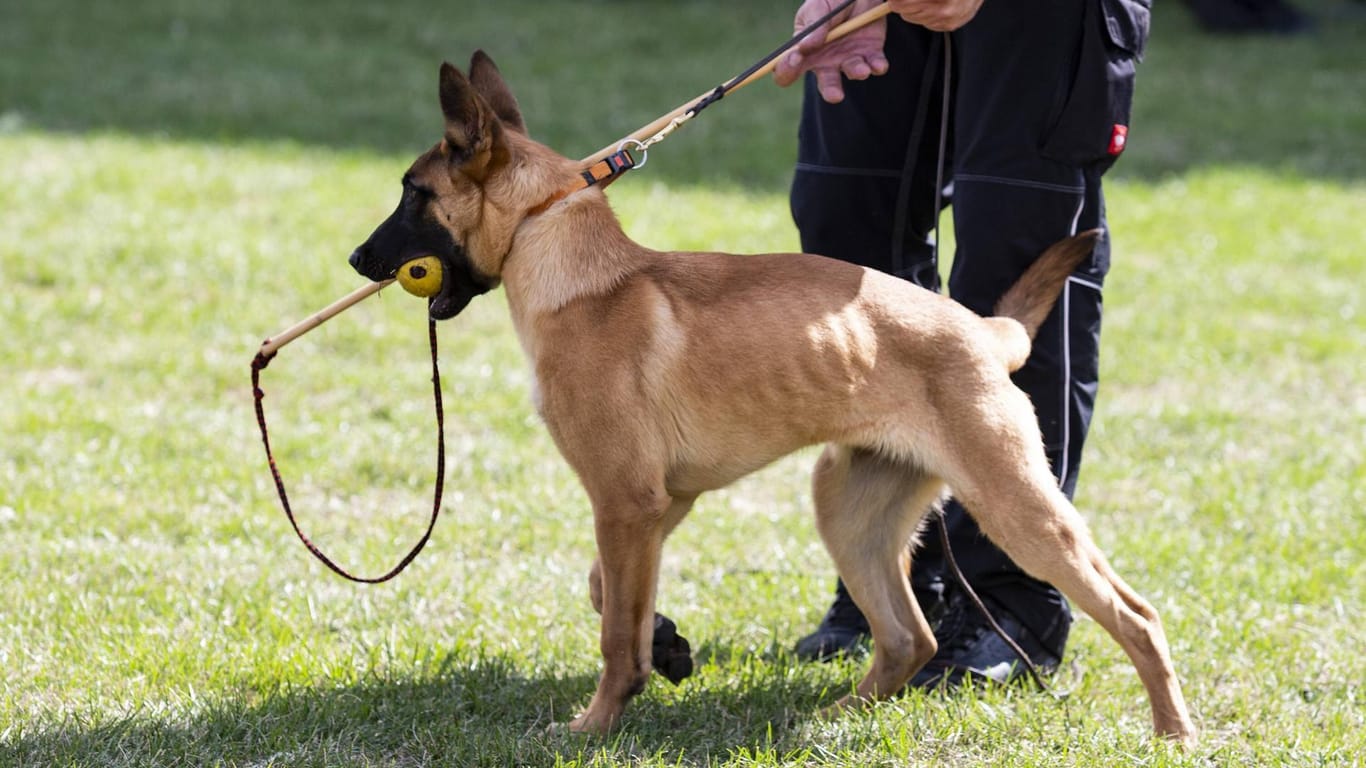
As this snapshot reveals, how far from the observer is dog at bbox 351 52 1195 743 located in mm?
3348

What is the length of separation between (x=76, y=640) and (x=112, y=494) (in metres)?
1.26

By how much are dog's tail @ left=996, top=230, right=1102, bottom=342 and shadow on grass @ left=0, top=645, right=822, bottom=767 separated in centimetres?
113

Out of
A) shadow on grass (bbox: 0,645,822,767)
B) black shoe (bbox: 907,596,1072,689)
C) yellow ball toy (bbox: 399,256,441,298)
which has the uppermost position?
yellow ball toy (bbox: 399,256,441,298)

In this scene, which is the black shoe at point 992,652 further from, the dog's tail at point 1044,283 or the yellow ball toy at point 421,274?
the yellow ball toy at point 421,274

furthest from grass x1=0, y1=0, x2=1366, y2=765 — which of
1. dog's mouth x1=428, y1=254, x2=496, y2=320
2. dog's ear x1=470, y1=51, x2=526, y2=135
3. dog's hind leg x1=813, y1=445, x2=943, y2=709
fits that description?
dog's ear x1=470, y1=51, x2=526, y2=135

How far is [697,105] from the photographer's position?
143 inches

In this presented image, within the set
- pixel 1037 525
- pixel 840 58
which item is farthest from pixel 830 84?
pixel 1037 525

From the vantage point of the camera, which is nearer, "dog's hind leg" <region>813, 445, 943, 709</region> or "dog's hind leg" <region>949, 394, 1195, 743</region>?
"dog's hind leg" <region>949, 394, 1195, 743</region>

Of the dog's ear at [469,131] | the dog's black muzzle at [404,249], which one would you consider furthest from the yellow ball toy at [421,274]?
the dog's ear at [469,131]

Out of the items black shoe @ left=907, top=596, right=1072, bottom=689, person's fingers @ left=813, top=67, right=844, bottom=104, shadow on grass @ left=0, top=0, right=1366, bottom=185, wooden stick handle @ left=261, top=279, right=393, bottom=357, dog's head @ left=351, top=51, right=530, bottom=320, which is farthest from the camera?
shadow on grass @ left=0, top=0, right=1366, bottom=185

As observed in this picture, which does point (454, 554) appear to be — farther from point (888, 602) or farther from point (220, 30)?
point (220, 30)

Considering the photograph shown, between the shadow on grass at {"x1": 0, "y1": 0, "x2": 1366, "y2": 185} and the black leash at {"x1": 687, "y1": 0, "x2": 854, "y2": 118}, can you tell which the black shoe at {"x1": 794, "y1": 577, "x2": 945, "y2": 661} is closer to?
the black leash at {"x1": 687, "y1": 0, "x2": 854, "y2": 118}

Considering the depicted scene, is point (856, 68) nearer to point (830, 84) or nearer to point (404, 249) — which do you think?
point (830, 84)

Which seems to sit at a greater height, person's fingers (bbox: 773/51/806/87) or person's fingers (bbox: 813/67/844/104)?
person's fingers (bbox: 773/51/806/87)
